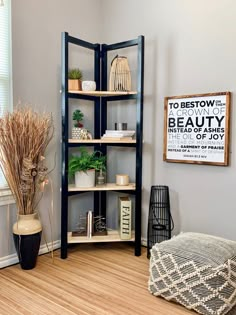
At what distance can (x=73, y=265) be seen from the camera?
308 centimetres

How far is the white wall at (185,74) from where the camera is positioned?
2.93 metres

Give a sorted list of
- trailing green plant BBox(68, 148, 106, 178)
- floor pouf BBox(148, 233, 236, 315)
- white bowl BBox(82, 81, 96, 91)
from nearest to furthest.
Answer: floor pouf BBox(148, 233, 236, 315)
trailing green plant BBox(68, 148, 106, 178)
white bowl BBox(82, 81, 96, 91)

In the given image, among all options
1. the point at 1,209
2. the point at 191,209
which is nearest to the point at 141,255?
the point at 191,209

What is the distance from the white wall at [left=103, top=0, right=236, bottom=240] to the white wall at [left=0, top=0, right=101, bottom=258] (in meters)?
0.48

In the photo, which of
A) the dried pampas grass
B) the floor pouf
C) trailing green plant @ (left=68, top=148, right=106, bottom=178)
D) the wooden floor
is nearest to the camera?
the floor pouf

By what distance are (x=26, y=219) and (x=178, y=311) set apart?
1.48 meters

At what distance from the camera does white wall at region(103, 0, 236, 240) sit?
9.62 ft

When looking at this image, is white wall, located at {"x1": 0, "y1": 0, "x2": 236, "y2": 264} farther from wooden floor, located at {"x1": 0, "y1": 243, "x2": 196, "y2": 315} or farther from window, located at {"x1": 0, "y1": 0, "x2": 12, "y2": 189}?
wooden floor, located at {"x1": 0, "y1": 243, "x2": 196, "y2": 315}

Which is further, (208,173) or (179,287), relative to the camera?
(208,173)

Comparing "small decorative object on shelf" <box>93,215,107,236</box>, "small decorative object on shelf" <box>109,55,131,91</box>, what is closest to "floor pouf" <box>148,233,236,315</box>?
"small decorative object on shelf" <box>93,215,107,236</box>

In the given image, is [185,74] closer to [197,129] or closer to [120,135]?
[197,129]

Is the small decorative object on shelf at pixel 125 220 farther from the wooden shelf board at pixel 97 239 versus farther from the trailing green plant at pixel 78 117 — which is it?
the trailing green plant at pixel 78 117

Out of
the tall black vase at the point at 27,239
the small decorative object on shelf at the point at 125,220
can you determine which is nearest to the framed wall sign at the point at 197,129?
the small decorative object on shelf at the point at 125,220

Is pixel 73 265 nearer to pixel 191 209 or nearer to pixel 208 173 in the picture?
pixel 191 209
